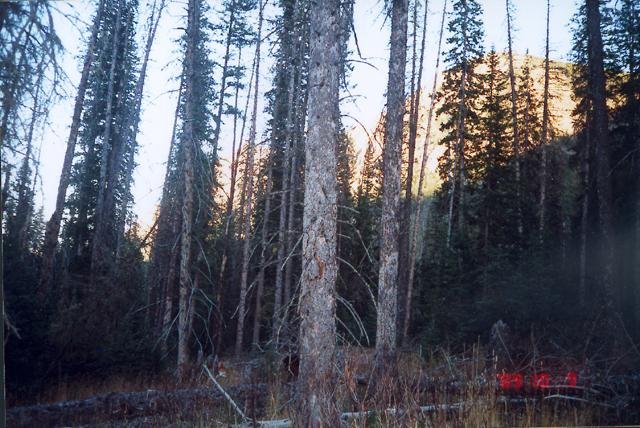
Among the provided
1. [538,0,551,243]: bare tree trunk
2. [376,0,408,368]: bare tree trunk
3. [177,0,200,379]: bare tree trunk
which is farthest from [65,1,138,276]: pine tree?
[538,0,551,243]: bare tree trunk

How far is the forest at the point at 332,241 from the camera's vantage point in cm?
478

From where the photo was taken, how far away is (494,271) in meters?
14.9

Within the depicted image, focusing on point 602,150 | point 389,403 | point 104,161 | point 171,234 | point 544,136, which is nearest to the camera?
point 389,403

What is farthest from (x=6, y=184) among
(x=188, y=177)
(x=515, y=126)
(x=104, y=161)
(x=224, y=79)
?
(x=515, y=126)

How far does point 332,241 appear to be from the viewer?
15.3 feet

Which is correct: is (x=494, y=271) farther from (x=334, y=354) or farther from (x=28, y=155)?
(x=28, y=155)

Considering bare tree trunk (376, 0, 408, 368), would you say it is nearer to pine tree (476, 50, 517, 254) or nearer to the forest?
the forest

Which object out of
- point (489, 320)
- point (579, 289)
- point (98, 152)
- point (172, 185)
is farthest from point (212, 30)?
point (579, 289)

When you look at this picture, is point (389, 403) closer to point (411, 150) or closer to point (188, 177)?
point (188, 177)

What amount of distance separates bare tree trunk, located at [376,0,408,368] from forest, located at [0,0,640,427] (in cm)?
4

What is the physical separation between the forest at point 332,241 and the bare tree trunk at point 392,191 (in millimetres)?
44

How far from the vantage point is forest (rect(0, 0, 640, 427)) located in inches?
188

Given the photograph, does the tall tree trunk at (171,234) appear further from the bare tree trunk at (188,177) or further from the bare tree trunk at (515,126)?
the bare tree trunk at (515,126)

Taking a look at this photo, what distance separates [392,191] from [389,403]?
15.3ft
